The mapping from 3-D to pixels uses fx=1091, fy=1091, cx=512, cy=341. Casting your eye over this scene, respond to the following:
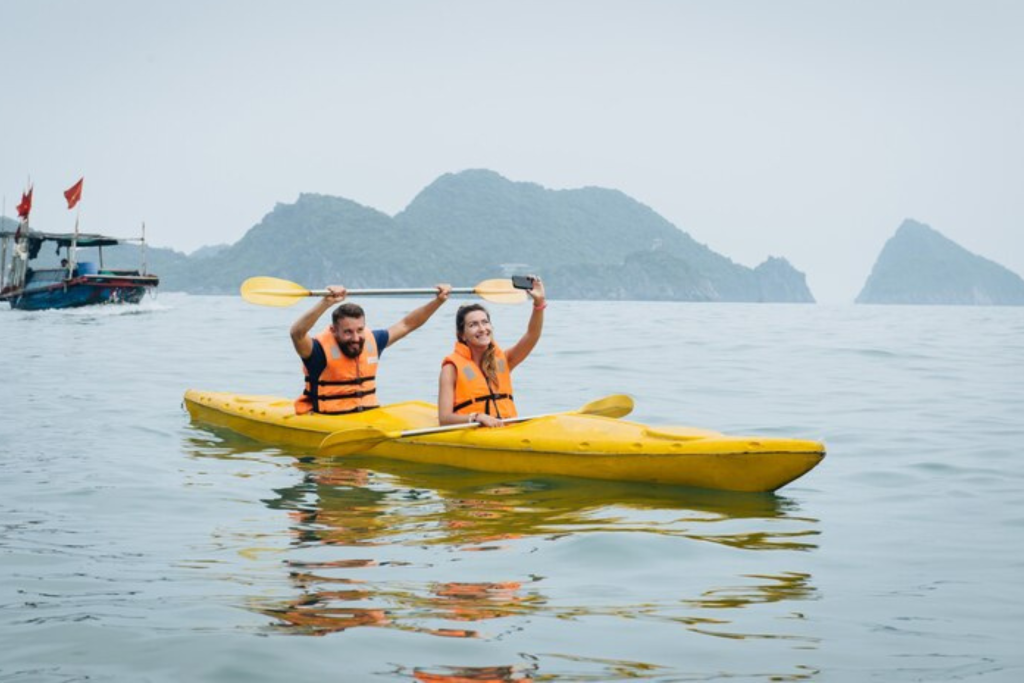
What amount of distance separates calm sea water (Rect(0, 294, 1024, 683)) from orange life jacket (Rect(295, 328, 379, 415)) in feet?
1.62

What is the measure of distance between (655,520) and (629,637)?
2133mm

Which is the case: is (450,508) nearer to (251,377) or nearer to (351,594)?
(351,594)

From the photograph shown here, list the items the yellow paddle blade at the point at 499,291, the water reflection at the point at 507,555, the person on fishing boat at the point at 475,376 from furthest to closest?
1. the yellow paddle blade at the point at 499,291
2. the person on fishing boat at the point at 475,376
3. the water reflection at the point at 507,555

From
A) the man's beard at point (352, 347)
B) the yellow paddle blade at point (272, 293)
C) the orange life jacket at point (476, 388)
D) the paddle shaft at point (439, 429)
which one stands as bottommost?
the paddle shaft at point (439, 429)

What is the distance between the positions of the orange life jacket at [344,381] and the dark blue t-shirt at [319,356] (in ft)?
0.10

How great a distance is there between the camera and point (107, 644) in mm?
3832

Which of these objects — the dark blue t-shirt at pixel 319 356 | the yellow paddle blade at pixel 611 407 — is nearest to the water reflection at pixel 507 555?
the dark blue t-shirt at pixel 319 356

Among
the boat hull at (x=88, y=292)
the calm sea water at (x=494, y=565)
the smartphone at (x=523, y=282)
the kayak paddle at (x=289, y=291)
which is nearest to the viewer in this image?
the calm sea water at (x=494, y=565)

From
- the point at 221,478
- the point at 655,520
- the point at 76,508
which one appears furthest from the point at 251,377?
the point at 655,520

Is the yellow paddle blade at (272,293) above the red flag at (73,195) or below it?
below

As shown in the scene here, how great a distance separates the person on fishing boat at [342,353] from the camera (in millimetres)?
8222

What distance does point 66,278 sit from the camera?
47219mm

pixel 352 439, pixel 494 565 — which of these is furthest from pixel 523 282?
pixel 494 565

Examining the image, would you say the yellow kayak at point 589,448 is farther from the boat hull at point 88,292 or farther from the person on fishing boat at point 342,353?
the boat hull at point 88,292
